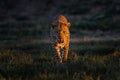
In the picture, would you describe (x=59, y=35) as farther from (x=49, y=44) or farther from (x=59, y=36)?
(x=49, y=44)

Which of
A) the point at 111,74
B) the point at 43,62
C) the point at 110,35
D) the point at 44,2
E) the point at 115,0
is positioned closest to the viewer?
the point at 111,74

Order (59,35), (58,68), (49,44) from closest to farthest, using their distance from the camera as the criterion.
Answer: (58,68), (59,35), (49,44)

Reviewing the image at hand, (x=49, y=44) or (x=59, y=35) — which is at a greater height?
(x=59, y=35)

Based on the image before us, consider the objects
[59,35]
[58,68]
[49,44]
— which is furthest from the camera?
[49,44]

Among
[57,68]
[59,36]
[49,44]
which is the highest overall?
[59,36]

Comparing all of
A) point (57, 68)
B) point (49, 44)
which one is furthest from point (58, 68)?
point (49, 44)

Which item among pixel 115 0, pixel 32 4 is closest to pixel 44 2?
pixel 32 4

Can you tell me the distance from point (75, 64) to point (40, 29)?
56.8 feet

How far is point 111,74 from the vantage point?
1046cm

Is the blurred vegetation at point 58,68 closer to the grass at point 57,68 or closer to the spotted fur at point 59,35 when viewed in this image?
the grass at point 57,68

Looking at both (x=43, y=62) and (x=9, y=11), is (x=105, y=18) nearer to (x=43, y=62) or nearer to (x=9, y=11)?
(x=9, y=11)

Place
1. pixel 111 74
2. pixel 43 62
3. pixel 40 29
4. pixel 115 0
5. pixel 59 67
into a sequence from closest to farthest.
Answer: pixel 111 74 → pixel 59 67 → pixel 43 62 → pixel 40 29 → pixel 115 0

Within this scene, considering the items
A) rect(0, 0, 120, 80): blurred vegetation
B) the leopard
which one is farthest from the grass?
the leopard

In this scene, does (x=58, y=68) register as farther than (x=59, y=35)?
No
